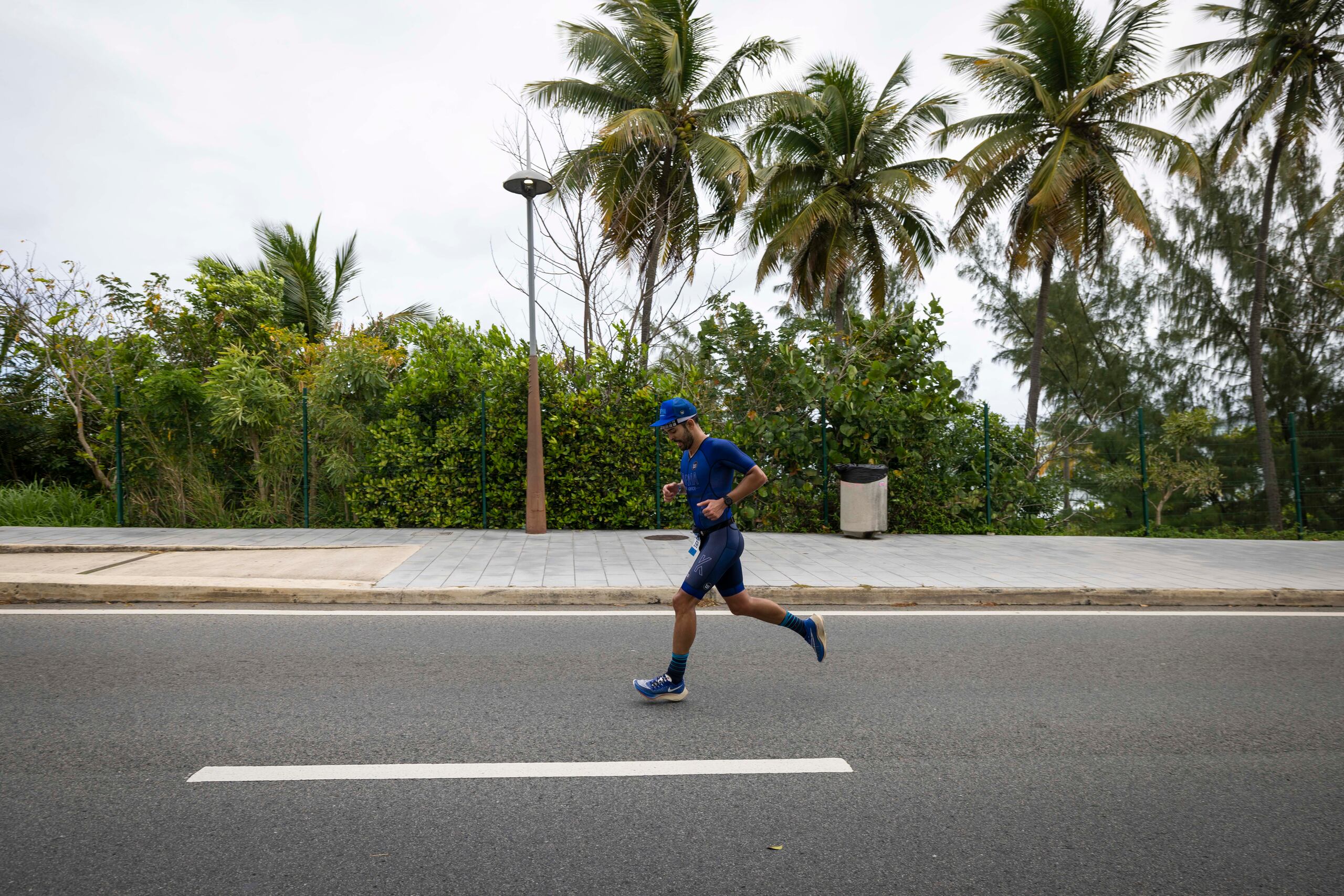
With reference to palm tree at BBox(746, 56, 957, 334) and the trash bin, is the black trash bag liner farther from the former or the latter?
Result: palm tree at BBox(746, 56, 957, 334)

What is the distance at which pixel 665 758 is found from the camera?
3.52m

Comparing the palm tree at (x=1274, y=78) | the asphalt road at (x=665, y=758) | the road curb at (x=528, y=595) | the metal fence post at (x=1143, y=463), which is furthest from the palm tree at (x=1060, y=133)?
the asphalt road at (x=665, y=758)

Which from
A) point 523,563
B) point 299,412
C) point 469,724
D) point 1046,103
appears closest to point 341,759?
point 469,724

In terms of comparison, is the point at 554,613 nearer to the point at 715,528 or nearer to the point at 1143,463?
the point at 715,528

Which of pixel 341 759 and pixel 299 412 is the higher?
pixel 299 412

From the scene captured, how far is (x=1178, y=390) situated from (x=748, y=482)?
3018 cm

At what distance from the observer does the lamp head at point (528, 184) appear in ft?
34.7

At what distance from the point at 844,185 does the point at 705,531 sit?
19586 millimetres

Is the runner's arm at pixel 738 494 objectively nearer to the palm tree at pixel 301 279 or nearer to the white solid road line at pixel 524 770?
the white solid road line at pixel 524 770

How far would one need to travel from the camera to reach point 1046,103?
1911cm

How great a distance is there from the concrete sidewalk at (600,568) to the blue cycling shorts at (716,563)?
2682 mm

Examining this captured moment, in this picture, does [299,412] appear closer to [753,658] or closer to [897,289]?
[753,658]

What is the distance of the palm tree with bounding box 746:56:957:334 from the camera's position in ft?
69.2

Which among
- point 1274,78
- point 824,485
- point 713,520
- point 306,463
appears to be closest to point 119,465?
point 306,463
